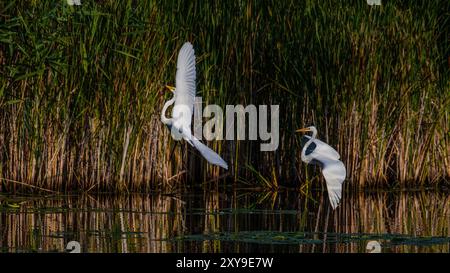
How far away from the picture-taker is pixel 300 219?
8055 mm

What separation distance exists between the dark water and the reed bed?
0.30m

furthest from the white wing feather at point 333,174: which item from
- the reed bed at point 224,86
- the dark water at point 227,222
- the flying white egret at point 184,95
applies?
the reed bed at point 224,86

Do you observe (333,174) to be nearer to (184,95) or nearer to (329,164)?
(329,164)

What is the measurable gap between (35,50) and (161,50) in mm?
1105

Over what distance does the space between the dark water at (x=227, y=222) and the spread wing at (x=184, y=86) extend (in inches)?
26.0

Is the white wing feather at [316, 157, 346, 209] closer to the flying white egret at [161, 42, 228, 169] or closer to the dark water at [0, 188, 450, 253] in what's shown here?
the dark water at [0, 188, 450, 253]

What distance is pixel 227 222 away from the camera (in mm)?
7902

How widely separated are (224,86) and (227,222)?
198 centimetres

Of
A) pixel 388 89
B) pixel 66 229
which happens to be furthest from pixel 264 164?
pixel 66 229

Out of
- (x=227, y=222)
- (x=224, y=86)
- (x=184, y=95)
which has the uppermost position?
(x=224, y=86)

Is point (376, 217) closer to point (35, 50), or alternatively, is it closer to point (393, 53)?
point (393, 53)

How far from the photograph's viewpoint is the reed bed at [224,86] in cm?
898

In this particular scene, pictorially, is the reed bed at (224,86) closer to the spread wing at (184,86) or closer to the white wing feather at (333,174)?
Result: the spread wing at (184,86)

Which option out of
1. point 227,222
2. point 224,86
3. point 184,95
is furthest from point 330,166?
point 224,86
